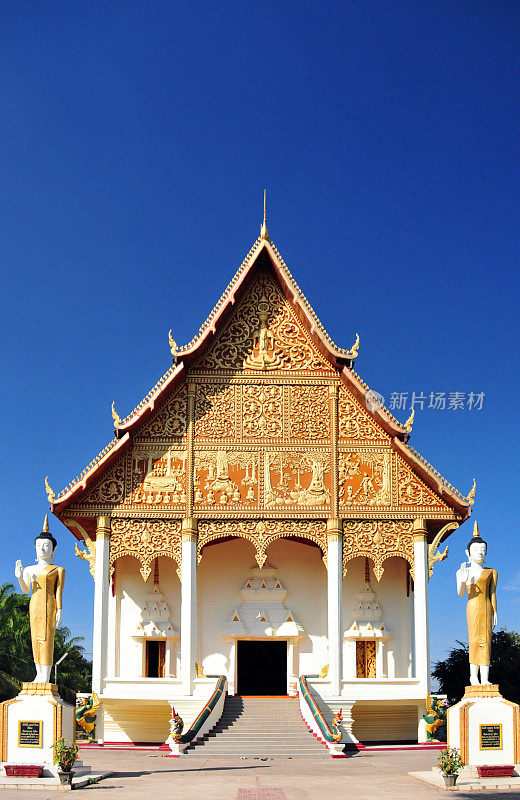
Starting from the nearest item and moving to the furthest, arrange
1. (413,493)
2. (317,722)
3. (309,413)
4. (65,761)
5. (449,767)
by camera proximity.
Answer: (449,767), (65,761), (317,722), (413,493), (309,413)

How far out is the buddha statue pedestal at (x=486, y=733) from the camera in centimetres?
1338

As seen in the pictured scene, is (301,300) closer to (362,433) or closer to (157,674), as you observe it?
(362,433)

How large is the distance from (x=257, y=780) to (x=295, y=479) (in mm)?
7928

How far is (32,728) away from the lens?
13383 mm

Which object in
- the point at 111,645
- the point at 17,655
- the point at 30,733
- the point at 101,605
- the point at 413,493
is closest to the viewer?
the point at 30,733

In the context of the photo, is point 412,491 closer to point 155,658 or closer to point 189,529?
point 189,529

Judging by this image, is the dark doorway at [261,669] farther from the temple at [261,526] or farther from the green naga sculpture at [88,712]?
the green naga sculpture at [88,712]

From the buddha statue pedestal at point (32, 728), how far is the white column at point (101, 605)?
528cm

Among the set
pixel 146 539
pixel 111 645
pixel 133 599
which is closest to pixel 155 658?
pixel 133 599

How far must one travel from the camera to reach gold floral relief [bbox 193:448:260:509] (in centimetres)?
1961

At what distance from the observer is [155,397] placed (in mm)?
19891

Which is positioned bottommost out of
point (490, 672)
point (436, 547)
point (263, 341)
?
point (490, 672)

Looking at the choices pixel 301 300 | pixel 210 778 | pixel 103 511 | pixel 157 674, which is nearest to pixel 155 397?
pixel 103 511

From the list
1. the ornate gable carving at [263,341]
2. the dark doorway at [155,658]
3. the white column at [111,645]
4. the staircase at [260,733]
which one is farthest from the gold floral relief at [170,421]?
the staircase at [260,733]
